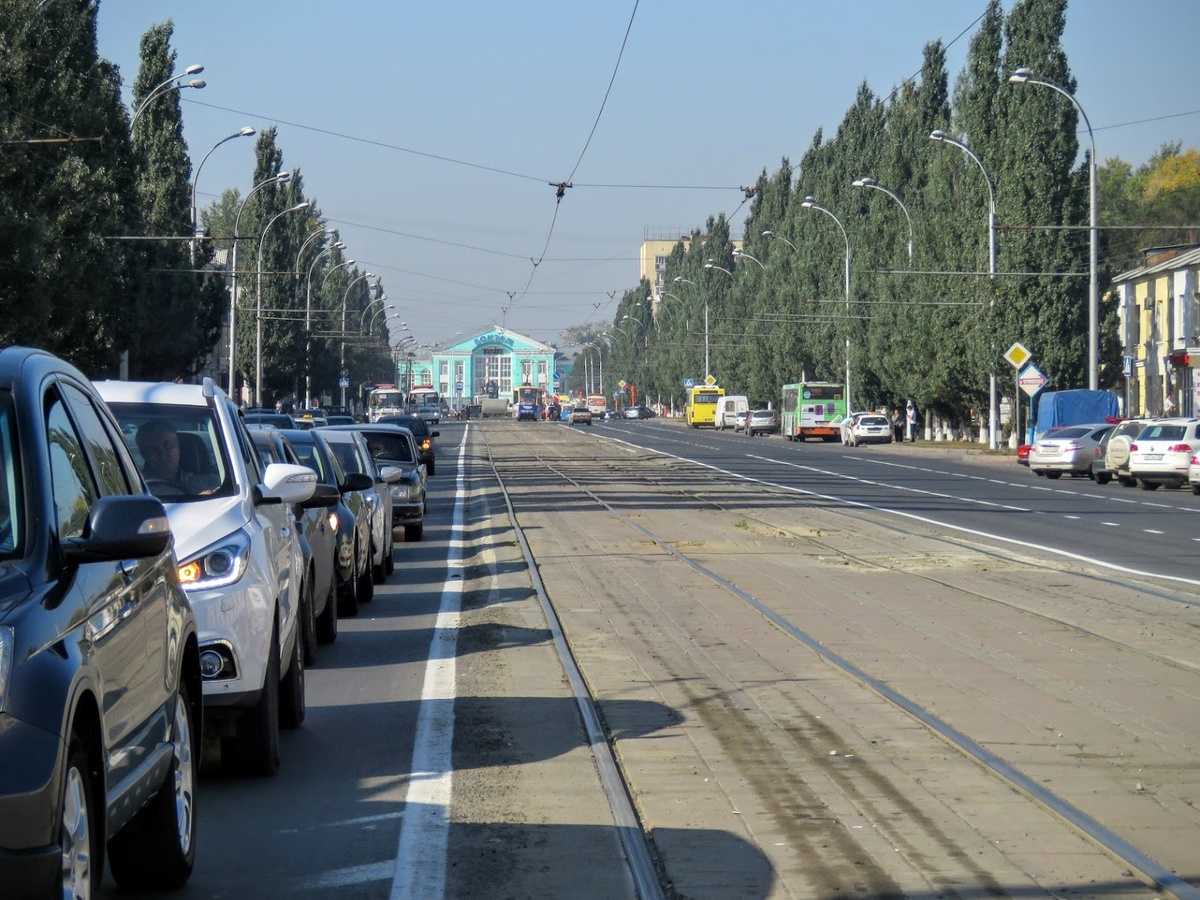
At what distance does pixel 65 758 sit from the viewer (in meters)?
3.90

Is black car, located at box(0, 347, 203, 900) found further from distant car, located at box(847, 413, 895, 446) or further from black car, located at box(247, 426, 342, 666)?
distant car, located at box(847, 413, 895, 446)

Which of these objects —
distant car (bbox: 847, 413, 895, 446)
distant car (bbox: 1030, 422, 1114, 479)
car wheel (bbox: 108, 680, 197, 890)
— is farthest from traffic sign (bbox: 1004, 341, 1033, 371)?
car wheel (bbox: 108, 680, 197, 890)

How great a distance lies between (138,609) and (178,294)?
47.6 m

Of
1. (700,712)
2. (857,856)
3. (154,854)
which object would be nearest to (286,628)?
(700,712)

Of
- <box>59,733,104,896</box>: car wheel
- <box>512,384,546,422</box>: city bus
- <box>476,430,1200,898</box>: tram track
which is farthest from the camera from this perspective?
<box>512,384,546,422</box>: city bus

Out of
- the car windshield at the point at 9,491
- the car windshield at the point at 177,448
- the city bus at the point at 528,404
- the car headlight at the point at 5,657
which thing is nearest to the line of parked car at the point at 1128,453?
the car windshield at the point at 177,448

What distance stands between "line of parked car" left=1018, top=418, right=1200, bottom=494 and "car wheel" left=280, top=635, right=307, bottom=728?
29.8 meters

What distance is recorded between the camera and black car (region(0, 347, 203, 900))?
3.76m

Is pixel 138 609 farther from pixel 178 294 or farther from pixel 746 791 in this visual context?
pixel 178 294

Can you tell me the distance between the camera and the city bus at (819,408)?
7925cm

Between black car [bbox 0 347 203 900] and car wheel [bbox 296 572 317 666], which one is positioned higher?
black car [bbox 0 347 203 900]

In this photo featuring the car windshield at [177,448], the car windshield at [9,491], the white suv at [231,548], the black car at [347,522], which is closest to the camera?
the car windshield at [9,491]

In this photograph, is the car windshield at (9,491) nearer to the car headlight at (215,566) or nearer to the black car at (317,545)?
the car headlight at (215,566)

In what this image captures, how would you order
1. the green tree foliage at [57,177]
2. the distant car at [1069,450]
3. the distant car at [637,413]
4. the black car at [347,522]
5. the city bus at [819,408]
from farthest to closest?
the distant car at [637,413] < the city bus at [819,408] < the distant car at [1069,450] < the green tree foliage at [57,177] < the black car at [347,522]
